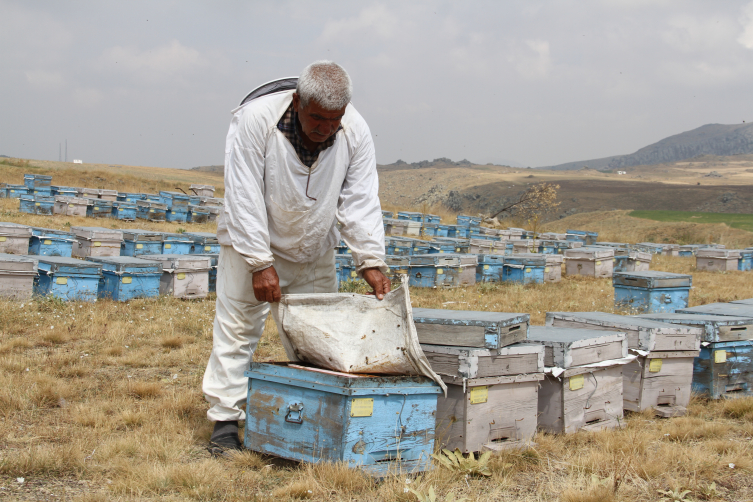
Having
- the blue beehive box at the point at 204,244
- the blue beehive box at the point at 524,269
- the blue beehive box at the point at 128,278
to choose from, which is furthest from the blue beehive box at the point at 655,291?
the blue beehive box at the point at 204,244

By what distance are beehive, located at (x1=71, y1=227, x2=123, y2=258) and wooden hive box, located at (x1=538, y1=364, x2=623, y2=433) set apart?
7406 mm

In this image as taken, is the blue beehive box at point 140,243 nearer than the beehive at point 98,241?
No

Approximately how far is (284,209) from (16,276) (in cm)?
500

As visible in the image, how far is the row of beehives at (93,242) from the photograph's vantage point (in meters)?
8.77

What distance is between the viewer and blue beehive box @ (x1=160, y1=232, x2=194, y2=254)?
982cm

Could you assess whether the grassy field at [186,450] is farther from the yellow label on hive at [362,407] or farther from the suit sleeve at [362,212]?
the suit sleeve at [362,212]

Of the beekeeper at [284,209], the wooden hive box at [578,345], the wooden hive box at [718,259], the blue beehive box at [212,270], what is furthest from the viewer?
the wooden hive box at [718,259]

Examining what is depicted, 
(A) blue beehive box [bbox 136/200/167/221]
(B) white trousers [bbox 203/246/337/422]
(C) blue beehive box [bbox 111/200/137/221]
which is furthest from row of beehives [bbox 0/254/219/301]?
(A) blue beehive box [bbox 136/200/167/221]

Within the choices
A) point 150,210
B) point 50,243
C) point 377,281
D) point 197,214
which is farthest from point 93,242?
point 197,214

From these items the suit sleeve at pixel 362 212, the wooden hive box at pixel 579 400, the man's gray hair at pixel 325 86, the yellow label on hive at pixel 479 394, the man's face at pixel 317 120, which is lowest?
the wooden hive box at pixel 579 400

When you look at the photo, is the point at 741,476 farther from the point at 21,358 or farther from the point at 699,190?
the point at 699,190

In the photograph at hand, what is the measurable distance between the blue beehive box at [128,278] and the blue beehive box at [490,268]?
5769 millimetres

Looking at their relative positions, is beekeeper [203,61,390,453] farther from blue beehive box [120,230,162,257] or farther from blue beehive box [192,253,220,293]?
blue beehive box [120,230,162,257]

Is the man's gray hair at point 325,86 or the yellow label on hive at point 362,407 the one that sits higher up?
the man's gray hair at point 325,86
